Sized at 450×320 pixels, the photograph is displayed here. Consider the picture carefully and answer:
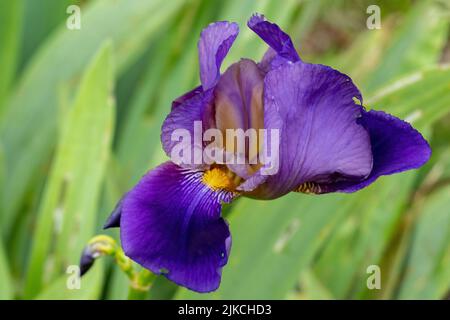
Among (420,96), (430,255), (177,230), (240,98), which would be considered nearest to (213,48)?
(240,98)

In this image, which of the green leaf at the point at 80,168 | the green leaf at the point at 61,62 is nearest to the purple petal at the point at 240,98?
the green leaf at the point at 80,168

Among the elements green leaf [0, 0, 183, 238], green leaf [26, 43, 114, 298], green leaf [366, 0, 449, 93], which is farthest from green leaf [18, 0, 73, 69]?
green leaf [366, 0, 449, 93]

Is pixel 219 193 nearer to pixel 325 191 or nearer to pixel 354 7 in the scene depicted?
pixel 325 191

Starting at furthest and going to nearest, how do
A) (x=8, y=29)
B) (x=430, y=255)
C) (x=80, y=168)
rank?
1. (x=8, y=29)
2. (x=430, y=255)
3. (x=80, y=168)

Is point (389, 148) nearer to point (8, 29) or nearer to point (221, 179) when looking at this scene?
point (221, 179)
